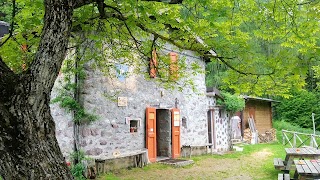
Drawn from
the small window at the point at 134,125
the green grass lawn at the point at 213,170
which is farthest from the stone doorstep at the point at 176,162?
the small window at the point at 134,125

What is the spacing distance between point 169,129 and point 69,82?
3926mm

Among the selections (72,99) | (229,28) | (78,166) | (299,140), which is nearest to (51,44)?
(229,28)

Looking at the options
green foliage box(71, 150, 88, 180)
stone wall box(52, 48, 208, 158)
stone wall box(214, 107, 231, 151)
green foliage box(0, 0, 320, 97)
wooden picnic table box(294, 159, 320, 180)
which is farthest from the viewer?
stone wall box(214, 107, 231, 151)

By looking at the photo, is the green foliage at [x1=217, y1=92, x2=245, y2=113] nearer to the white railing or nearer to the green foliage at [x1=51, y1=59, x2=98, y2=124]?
the white railing

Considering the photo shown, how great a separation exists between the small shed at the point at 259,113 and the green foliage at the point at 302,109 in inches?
140

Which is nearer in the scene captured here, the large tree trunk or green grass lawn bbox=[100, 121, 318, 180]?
the large tree trunk

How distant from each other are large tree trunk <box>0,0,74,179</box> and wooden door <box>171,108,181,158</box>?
24.8 ft

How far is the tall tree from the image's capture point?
7.84 feet

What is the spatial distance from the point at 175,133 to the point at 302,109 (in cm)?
1434

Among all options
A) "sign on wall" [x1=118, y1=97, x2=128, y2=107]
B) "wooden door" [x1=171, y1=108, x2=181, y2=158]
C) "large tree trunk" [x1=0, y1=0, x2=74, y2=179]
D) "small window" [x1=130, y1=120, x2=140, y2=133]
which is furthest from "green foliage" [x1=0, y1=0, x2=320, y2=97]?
"wooden door" [x1=171, y1=108, x2=181, y2=158]

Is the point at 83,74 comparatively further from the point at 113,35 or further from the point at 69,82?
the point at 113,35

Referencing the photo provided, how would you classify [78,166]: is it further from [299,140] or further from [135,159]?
[299,140]

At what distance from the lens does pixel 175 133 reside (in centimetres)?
1006

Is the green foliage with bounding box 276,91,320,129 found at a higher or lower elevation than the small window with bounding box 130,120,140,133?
higher
